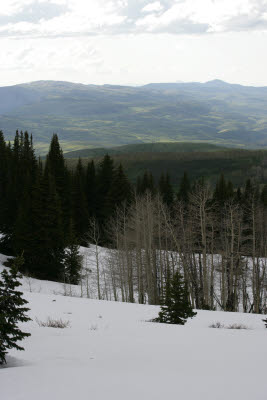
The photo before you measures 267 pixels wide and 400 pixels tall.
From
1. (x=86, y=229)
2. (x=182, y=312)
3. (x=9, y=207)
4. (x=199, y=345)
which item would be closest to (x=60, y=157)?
(x=86, y=229)

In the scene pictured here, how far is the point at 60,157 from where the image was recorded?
59.1 meters

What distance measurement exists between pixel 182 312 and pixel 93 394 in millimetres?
9431

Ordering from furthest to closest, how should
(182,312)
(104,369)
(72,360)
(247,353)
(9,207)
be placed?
(9,207) < (182,312) < (247,353) < (72,360) < (104,369)

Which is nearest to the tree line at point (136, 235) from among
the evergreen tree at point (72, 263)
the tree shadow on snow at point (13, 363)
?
the evergreen tree at point (72, 263)

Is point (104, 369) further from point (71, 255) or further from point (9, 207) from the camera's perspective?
point (9, 207)

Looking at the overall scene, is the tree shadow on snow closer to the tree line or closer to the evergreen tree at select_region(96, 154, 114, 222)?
the tree line

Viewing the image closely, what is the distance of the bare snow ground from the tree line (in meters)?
16.3

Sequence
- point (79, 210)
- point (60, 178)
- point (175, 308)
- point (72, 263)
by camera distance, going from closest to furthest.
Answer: point (175, 308) < point (72, 263) < point (60, 178) < point (79, 210)

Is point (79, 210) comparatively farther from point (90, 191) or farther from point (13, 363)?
point (13, 363)

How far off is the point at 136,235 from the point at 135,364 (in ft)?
88.5

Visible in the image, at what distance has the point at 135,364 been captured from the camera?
26.3 ft

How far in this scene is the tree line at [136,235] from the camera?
32.6 meters

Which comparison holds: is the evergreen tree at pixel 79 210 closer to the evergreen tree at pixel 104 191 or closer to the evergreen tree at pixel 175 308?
the evergreen tree at pixel 104 191

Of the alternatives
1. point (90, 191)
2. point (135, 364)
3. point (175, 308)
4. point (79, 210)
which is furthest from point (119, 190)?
point (135, 364)
